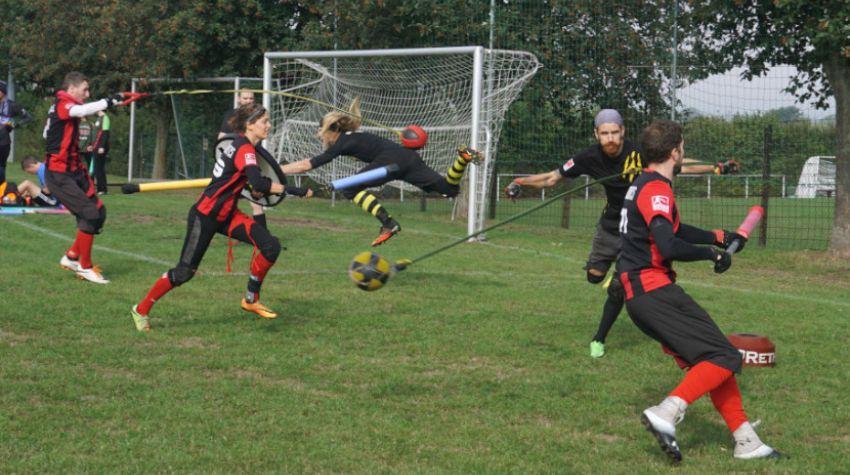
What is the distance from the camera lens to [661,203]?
575cm

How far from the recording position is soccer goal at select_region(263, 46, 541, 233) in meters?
18.3

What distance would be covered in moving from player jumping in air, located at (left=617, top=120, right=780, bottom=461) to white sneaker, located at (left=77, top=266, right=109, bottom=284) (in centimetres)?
723

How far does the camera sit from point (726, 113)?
1886 centimetres

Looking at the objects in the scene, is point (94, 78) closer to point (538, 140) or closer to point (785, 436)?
point (538, 140)

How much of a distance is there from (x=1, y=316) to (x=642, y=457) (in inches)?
243

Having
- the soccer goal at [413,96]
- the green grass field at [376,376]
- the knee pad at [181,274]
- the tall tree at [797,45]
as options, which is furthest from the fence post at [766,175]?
the knee pad at [181,274]

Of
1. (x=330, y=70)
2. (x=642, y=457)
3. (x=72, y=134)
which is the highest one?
(x=330, y=70)

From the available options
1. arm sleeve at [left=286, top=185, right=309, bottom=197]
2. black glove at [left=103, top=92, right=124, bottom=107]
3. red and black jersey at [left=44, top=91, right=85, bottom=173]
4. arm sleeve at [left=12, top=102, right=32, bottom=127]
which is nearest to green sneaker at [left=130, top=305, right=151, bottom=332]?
arm sleeve at [left=286, top=185, right=309, bottom=197]

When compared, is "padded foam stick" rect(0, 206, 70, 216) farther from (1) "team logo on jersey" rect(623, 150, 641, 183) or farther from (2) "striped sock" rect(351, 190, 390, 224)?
(1) "team logo on jersey" rect(623, 150, 641, 183)

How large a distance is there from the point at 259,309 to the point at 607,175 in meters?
3.58

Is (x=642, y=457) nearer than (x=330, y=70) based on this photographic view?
Yes

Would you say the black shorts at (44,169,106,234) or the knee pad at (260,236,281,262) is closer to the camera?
the knee pad at (260,236,281,262)

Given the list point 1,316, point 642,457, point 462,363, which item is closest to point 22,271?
point 1,316

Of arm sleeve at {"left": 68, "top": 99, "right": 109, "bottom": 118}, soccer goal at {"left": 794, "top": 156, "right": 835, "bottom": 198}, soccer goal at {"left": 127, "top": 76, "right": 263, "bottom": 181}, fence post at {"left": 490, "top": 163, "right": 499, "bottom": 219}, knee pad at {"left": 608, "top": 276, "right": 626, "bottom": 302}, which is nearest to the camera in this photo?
knee pad at {"left": 608, "top": 276, "right": 626, "bottom": 302}
